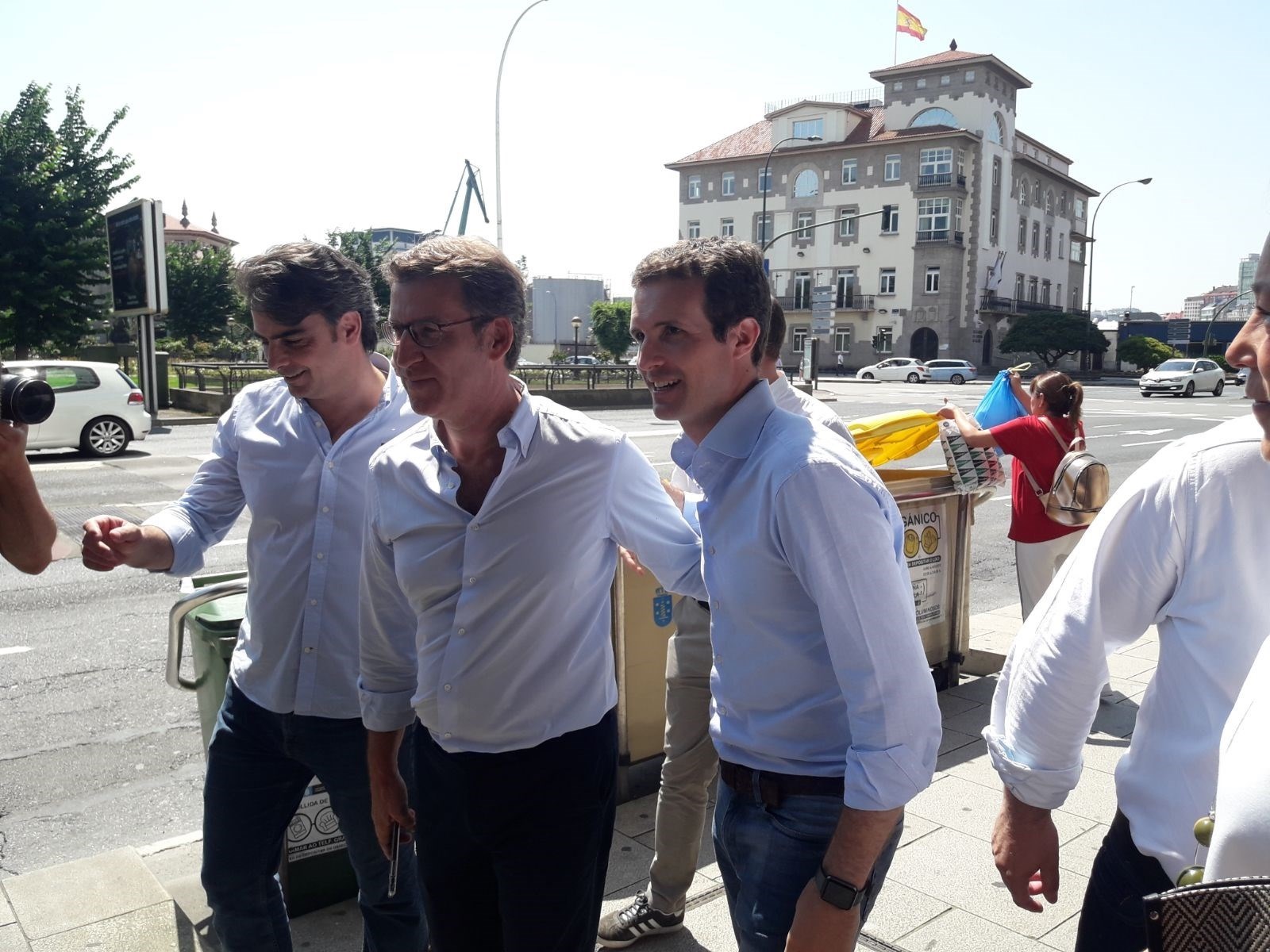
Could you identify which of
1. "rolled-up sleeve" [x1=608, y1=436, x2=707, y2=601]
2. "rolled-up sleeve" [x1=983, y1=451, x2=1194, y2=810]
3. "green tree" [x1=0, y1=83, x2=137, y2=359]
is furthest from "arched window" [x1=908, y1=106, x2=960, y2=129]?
"rolled-up sleeve" [x1=983, y1=451, x2=1194, y2=810]

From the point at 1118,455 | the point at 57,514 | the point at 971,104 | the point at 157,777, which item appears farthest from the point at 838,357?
the point at 157,777

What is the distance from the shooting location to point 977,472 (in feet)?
17.4

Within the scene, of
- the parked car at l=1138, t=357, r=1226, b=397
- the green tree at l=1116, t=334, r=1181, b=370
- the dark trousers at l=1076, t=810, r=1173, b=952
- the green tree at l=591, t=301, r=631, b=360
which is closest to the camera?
the dark trousers at l=1076, t=810, r=1173, b=952

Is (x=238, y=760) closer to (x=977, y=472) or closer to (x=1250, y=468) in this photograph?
(x=1250, y=468)

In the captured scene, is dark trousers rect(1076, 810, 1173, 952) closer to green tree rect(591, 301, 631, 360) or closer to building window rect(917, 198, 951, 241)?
building window rect(917, 198, 951, 241)

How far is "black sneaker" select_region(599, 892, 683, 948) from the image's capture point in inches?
121

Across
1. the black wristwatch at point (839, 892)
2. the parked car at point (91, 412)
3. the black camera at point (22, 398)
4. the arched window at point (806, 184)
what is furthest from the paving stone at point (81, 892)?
the arched window at point (806, 184)

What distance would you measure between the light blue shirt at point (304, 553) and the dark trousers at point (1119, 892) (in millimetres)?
1714

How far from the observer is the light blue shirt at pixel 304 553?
99.3 inches

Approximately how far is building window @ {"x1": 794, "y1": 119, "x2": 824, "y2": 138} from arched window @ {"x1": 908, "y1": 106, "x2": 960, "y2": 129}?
549 cm

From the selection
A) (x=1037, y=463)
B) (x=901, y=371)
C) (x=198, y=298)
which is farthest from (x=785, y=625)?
(x=198, y=298)

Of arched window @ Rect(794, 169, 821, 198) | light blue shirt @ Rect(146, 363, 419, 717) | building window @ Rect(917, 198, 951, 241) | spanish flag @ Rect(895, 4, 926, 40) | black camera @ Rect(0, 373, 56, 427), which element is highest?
spanish flag @ Rect(895, 4, 926, 40)

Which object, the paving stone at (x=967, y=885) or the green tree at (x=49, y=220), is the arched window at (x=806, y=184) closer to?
the green tree at (x=49, y=220)

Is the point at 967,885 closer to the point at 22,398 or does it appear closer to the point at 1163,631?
the point at 1163,631
